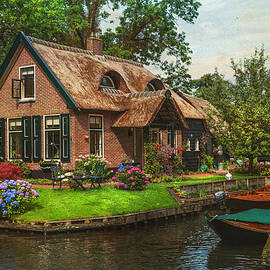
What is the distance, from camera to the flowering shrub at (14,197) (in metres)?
14.7

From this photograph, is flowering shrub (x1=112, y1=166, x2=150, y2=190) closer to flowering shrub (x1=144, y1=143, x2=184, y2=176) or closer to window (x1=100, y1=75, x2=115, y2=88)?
flowering shrub (x1=144, y1=143, x2=184, y2=176)

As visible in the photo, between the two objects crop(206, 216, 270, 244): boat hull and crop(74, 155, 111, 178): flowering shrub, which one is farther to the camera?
crop(74, 155, 111, 178): flowering shrub

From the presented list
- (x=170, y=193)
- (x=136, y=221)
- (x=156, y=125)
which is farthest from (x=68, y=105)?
(x=136, y=221)

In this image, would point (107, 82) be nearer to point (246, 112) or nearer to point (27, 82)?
point (27, 82)

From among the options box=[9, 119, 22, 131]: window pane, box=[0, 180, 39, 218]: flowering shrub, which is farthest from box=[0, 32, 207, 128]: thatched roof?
box=[0, 180, 39, 218]: flowering shrub

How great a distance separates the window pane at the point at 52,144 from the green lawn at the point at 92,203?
4.23 m

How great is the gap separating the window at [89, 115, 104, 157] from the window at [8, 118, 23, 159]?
165 inches

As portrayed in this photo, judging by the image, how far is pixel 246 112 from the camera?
2622cm

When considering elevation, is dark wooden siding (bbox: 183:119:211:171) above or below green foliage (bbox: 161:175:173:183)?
above

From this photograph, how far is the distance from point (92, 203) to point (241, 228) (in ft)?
18.3

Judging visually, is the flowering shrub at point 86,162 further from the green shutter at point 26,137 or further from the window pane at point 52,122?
the green shutter at point 26,137

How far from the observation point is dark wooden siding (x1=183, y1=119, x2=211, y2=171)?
29023 mm

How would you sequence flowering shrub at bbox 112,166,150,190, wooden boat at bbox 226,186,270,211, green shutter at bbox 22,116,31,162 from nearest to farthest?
wooden boat at bbox 226,186,270,211 → flowering shrub at bbox 112,166,150,190 → green shutter at bbox 22,116,31,162

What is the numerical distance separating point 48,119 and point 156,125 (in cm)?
587
